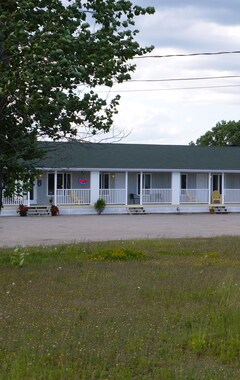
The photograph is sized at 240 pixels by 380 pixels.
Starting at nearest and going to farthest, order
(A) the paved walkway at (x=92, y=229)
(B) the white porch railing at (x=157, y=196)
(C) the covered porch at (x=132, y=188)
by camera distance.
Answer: (A) the paved walkway at (x=92, y=229)
(C) the covered porch at (x=132, y=188)
(B) the white porch railing at (x=157, y=196)

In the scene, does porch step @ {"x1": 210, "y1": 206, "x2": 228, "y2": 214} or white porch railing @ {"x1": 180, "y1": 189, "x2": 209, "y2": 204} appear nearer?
porch step @ {"x1": 210, "y1": 206, "x2": 228, "y2": 214}

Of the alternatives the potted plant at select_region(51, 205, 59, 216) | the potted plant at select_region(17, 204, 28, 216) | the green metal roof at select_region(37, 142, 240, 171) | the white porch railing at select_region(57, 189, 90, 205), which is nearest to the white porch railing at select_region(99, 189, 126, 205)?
the white porch railing at select_region(57, 189, 90, 205)

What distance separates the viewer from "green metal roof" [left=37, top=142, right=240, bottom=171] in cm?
4562

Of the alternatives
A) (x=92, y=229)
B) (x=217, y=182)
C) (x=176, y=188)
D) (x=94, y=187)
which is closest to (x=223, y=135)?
(x=217, y=182)

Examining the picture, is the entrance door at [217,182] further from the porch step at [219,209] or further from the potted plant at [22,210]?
the potted plant at [22,210]

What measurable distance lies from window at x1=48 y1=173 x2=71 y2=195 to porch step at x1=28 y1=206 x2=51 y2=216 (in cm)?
419

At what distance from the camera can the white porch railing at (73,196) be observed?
142 ft

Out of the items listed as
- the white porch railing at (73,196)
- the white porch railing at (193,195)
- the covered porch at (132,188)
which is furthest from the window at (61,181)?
the white porch railing at (193,195)

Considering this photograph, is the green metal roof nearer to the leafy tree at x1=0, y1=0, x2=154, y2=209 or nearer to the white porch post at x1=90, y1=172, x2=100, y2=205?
the white porch post at x1=90, y1=172, x2=100, y2=205

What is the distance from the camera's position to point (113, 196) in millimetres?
44969

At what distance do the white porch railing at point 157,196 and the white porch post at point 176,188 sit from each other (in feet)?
0.91

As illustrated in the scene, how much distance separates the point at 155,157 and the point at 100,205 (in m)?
7.13

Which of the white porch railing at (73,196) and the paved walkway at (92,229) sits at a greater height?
the white porch railing at (73,196)

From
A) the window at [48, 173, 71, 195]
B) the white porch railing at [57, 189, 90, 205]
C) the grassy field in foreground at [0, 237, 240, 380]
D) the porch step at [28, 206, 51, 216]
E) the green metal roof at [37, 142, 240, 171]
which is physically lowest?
the grassy field in foreground at [0, 237, 240, 380]
